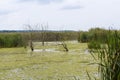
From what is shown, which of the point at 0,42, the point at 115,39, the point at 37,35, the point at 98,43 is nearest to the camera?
the point at 115,39

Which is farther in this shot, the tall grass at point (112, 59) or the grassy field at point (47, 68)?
the grassy field at point (47, 68)

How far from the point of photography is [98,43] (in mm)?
3439

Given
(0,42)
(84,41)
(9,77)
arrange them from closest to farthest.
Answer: (9,77) < (0,42) < (84,41)

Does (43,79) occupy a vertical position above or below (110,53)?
below

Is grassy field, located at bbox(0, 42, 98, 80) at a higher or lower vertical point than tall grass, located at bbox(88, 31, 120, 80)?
lower

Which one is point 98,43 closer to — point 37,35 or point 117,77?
point 117,77

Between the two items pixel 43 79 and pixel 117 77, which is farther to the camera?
pixel 43 79

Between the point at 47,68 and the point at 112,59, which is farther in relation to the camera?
the point at 47,68

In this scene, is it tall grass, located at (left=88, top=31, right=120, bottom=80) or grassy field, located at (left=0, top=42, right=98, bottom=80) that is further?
grassy field, located at (left=0, top=42, right=98, bottom=80)

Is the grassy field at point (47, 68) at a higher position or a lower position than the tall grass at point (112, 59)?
lower

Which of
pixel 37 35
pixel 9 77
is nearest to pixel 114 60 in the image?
pixel 9 77

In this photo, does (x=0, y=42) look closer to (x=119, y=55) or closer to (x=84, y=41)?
(x=84, y=41)

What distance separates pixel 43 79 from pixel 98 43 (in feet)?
19.2

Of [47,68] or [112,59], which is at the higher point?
[112,59]
